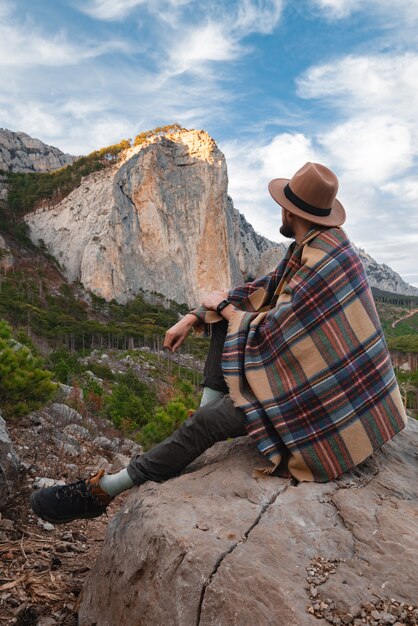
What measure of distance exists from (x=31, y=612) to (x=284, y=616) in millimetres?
1071

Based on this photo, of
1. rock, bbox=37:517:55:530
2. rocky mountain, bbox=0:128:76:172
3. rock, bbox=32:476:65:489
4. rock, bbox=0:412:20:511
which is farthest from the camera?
rocky mountain, bbox=0:128:76:172

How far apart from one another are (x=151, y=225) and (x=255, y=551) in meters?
45.0

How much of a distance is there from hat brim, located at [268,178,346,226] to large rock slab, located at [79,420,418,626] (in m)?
1.03

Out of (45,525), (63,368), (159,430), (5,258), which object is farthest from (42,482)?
(5,258)

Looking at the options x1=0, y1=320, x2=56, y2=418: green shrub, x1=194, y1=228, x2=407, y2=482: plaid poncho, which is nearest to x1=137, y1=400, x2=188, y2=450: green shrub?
x1=0, y1=320, x2=56, y2=418: green shrub

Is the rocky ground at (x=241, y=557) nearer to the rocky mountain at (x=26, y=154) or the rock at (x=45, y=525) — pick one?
the rock at (x=45, y=525)

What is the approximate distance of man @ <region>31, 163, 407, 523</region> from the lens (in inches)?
75.9

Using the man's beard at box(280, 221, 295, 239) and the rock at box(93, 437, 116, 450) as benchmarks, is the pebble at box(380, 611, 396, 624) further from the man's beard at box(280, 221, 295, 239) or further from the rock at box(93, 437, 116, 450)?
the rock at box(93, 437, 116, 450)

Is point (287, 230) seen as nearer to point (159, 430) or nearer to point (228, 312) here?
point (228, 312)

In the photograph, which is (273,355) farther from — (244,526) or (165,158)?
(165,158)

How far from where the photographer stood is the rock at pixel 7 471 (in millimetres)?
2760

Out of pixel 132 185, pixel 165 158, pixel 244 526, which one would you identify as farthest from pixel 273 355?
pixel 165 158

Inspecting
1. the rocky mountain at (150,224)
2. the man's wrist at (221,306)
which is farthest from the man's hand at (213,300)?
the rocky mountain at (150,224)

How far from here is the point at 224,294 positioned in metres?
2.40
